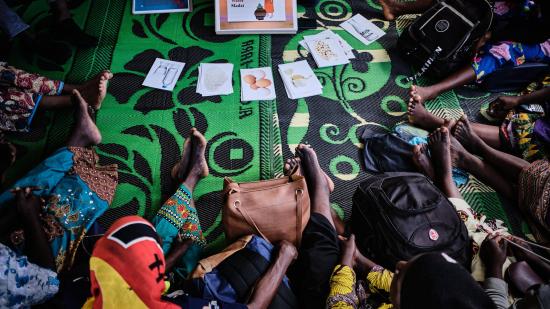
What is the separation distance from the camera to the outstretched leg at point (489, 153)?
2094 mm

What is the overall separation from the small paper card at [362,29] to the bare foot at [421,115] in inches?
26.4

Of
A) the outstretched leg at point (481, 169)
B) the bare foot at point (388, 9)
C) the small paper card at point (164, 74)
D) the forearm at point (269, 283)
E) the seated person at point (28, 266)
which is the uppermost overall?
the bare foot at point (388, 9)

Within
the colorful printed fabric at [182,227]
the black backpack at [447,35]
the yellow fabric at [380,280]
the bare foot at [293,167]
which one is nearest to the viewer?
the yellow fabric at [380,280]

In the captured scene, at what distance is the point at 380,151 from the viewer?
2293 mm

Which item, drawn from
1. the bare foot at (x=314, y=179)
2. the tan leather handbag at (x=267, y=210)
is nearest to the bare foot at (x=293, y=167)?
the bare foot at (x=314, y=179)

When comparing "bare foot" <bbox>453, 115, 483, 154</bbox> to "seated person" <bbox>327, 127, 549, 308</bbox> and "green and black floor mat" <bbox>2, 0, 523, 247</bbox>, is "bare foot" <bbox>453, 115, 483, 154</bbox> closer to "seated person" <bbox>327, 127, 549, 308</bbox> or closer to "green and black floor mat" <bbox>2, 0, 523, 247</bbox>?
"green and black floor mat" <bbox>2, 0, 523, 247</bbox>

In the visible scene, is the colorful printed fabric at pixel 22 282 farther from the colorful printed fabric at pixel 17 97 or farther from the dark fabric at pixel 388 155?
the dark fabric at pixel 388 155

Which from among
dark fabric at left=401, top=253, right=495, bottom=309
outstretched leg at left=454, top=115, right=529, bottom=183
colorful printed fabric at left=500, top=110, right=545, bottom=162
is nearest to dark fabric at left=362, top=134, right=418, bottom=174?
outstretched leg at left=454, top=115, right=529, bottom=183

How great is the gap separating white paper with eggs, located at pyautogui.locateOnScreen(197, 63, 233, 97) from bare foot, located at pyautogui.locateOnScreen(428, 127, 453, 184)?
127 cm

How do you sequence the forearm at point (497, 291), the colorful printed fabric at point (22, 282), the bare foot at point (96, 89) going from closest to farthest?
the colorful printed fabric at point (22, 282) → the forearm at point (497, 291) → the bare foot at point (96, 89)

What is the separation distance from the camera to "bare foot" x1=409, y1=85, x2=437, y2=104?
7.84ft

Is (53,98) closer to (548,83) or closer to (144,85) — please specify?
(144,85)

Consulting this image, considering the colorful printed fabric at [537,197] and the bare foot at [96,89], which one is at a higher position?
the bare foot at [96,89]

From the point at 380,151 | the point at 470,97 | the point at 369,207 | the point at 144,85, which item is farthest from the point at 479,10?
the point at 144,85
